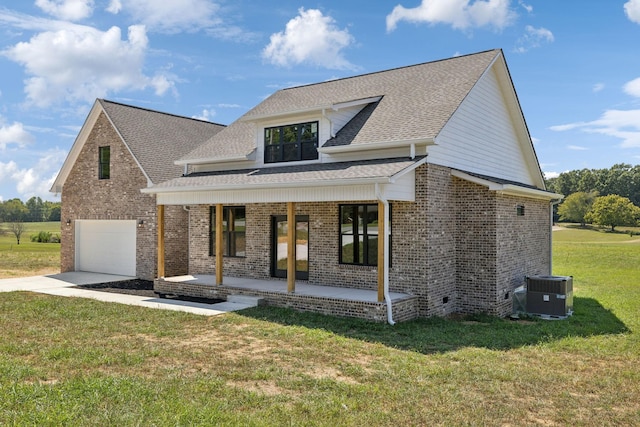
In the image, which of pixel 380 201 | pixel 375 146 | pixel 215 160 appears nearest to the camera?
pixel 380 201

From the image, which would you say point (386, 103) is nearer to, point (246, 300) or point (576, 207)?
point (246, 300)

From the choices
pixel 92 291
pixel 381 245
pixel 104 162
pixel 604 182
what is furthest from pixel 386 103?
pixel 604 182

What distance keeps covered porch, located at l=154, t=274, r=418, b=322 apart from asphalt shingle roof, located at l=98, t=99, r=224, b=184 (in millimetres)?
5196

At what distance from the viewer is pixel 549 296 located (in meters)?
12.5

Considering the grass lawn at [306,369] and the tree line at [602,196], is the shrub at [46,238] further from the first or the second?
the tree line at [602,196]

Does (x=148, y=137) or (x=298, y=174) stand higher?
(x=148, y=137)

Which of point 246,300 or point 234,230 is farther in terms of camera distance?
point 234,230

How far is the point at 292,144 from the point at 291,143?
6cm

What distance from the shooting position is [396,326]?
10609 millimetres

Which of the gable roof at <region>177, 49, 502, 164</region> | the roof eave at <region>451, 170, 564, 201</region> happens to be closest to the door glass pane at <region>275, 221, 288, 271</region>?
the gable roof at <region>177, 49, 502, 164</region>

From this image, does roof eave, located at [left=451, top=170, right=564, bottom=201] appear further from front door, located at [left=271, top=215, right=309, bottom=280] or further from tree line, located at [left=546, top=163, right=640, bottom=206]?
tree line, located at [left=546, top=163, right=640, bottom=206]

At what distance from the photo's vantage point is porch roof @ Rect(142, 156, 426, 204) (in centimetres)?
1102

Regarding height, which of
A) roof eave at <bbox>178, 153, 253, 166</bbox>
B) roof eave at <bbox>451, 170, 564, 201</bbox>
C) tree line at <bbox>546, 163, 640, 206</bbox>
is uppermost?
tree line at <bbox>546, 163, 640, 206</bbox>

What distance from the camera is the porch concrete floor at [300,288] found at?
11.8 meters
